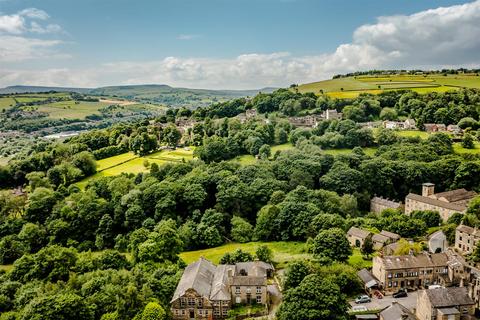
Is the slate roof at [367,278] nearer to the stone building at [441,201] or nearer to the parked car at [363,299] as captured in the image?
the parked car at [363,299]

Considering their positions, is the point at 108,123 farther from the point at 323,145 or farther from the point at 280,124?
the point at 323,145

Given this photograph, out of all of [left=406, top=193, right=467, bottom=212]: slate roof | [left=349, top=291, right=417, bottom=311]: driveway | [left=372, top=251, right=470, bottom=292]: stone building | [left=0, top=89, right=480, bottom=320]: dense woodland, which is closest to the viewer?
[left=349, top=291, right=417, bottom=311]: driveway

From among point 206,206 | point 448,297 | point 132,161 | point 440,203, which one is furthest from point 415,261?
point 132,161

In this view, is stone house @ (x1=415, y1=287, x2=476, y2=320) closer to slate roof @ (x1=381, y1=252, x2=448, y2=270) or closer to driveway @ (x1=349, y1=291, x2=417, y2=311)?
driveway @ (x1=349, y1=291, x2=417, y2=311)

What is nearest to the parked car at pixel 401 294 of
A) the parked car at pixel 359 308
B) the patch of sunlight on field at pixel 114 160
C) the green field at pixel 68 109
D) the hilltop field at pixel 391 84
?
the parked car at pixel 359 308

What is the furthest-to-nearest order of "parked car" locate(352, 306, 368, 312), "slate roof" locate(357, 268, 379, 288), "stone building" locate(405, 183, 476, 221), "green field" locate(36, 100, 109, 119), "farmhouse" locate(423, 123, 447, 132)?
"green field" locate(36, 100, 109, 119), "farmhouse" locate(423, 123, 447, 132), "stone building" locate(405, 183, 476, 221), "slate roof" locate(357, 268, 379, 288), "parked car" locate(352, 306, 368, 312)

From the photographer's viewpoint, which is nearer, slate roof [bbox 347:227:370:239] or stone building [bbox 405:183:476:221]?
slate roof [bbox 347:227:370:239]

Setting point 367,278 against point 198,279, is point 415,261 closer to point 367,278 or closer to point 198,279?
point 367,278

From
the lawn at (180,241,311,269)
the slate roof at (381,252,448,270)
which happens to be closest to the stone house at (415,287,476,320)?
the slate roof at (381,252,448,270)
